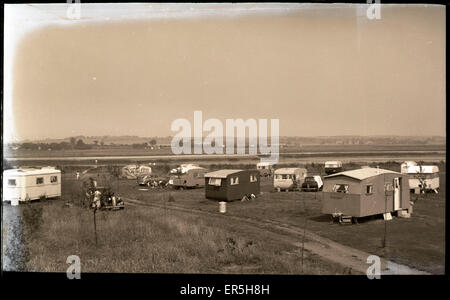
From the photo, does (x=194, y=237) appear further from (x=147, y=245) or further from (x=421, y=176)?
(x=421, y=176)

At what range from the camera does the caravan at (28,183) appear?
27.2ft

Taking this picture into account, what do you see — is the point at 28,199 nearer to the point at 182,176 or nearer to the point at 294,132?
the point at 182,176

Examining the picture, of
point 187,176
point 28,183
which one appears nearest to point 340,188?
point 187,176

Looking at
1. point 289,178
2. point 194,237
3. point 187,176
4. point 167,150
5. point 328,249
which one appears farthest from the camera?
point 187,176

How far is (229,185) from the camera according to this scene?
9547 millimetres

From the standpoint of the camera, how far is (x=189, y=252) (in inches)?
317

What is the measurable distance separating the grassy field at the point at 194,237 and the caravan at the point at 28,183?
23 cm

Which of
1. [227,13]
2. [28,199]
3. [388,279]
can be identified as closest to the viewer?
[388,279]

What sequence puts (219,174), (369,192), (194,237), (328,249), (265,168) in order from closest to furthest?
(328,249), (194,237), (369,192), (265,168), (219,174)

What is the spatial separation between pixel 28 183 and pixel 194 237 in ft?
14.6

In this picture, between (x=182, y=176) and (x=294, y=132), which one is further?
(x=182, y=176)

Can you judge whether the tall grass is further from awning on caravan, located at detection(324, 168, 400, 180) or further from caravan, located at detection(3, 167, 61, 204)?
awning on caravan, located at detection(324, 168, 400, 180)
